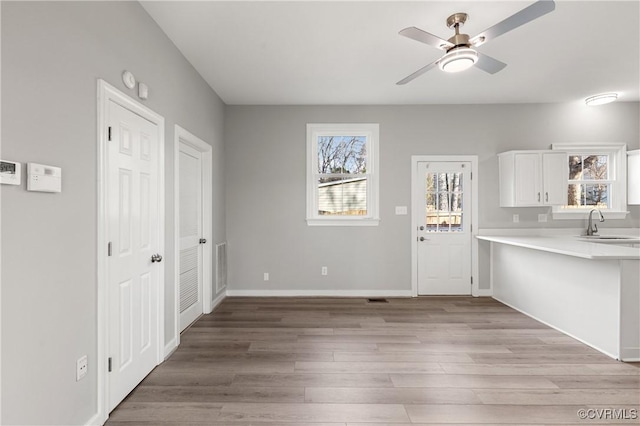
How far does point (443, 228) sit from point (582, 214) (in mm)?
2073

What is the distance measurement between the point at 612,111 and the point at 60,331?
691 centimetres

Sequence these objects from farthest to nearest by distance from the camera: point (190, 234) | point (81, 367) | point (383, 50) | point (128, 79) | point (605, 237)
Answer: point (605, 237) < point (190, 234) < point (383, 50) < point (128, 79) < point (81, 367)

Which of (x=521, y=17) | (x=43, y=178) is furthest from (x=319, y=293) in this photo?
(x=521, y=17)

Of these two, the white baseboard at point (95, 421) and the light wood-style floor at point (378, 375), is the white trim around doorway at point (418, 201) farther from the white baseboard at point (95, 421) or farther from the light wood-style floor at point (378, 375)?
the white baseboard at point (95, 421)

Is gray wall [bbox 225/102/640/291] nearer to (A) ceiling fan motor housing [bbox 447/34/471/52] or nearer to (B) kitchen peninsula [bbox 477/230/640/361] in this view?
(B) kitchen peninsula [bbox 477/230/640/361]

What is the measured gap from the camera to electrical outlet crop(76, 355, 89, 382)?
5.93ft

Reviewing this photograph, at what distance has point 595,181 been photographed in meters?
4.82

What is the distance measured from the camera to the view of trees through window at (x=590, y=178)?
15.9ft

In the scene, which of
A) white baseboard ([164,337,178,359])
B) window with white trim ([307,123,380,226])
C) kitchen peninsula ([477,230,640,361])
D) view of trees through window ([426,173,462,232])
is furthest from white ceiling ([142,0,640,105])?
white baseboard ([164,337,178,359])

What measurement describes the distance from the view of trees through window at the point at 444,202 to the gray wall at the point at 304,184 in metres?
0.33

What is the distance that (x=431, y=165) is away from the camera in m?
4.88

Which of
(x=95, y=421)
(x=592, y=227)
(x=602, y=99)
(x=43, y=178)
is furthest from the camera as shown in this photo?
(x=592, y=227)

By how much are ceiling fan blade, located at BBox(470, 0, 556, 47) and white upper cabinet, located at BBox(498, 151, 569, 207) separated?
107 inches

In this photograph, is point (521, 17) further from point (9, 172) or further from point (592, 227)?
point (592, 227)
